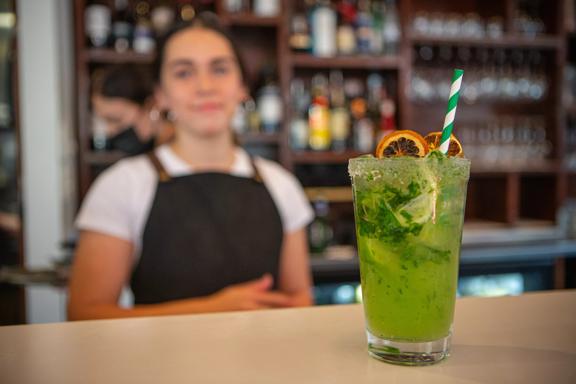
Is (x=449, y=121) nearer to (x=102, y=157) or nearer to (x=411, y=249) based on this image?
(x=411, y=249)

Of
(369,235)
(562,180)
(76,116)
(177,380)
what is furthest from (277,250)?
(562,180)

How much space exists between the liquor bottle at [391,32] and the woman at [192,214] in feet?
6.10

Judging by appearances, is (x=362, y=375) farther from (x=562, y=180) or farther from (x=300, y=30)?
(x=562, y=180)

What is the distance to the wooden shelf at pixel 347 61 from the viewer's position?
10.6 feet

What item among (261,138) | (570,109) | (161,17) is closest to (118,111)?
(161,17)

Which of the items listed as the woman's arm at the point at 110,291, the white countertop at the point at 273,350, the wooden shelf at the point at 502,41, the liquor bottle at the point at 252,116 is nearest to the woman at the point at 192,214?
the woman's arm at the point at 110,291

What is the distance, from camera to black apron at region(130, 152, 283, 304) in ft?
5.00

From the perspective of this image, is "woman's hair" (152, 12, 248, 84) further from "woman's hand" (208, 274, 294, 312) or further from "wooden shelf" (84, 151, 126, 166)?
"wooden shelf" (84, 151, 126, 166)

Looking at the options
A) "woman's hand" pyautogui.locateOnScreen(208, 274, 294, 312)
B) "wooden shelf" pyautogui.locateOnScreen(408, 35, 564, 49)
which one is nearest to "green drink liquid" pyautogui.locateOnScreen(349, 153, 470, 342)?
"woman's hand" pyautogui.locateOnScreen(208, 274, 294, 312)

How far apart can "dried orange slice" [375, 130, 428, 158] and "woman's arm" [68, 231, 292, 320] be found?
0.76 metres

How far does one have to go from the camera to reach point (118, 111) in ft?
8.95

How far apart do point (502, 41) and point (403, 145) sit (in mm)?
3165

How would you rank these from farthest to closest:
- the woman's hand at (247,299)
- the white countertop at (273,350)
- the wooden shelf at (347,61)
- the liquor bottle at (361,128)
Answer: the liquor bottle at (361,128) → the wooden shelf at (347,61) → the woman's hand at (247,299) → the white countertop at (273,350)

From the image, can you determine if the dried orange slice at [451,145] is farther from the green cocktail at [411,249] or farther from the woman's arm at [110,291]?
the woman's arm at [110,291]
